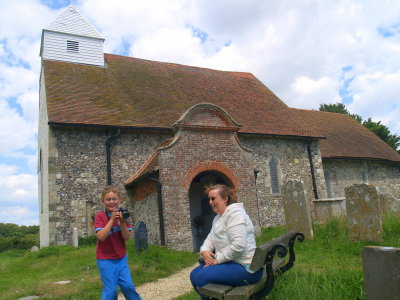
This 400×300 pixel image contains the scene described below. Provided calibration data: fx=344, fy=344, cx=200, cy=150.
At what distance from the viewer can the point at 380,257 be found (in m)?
2.96

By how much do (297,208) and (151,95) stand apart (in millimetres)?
9736

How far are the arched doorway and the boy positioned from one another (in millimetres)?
9489

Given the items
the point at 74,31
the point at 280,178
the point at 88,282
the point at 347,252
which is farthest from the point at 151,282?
the point at 74,31

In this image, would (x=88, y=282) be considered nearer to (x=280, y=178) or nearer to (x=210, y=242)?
(x=210, y=242)

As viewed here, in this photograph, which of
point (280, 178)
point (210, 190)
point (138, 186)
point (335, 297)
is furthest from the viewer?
point (280, 178)

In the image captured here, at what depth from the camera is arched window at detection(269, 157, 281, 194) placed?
1675cm

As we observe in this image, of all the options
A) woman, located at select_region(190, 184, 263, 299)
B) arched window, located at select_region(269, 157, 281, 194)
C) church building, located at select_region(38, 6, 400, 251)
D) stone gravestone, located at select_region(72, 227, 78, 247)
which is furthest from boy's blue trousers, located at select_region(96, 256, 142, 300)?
arched window, located at select_region(269, 157, 281, 194)

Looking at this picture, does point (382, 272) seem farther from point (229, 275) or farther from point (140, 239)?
point (140, 239)

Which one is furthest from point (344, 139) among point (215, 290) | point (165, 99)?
point (215, 290)

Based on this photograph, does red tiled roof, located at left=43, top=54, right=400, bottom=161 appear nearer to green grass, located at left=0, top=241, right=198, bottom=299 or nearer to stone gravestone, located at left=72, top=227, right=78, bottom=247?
stone gravestone, located at left=72, top=227, right=78, bottom=247

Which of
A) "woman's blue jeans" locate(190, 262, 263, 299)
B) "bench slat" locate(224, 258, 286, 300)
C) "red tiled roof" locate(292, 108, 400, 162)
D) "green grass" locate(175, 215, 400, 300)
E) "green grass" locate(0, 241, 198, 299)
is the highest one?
"red tiled roof" locate(292, 108, 400, 162)

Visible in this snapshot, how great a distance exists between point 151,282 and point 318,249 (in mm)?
3903

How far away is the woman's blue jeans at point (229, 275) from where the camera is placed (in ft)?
12.4

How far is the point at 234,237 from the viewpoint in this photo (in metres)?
3.79
